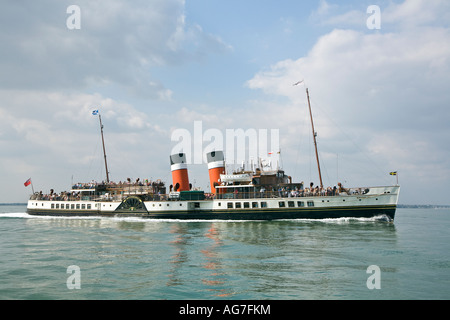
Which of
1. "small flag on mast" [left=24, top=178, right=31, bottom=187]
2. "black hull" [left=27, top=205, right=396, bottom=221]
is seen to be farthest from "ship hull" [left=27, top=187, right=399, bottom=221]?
"small flag on mast" [left=24, top=178, right=31, bottom=187]

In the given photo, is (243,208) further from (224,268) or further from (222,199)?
(224,268)

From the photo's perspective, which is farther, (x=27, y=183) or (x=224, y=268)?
(x=27, y=183)

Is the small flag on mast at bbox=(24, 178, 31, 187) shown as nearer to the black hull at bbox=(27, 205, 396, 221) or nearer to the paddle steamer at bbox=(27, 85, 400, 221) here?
the paddle steamer at bbox=(27, 85, 400, 221)

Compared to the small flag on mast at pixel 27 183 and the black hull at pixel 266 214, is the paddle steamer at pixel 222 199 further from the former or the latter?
the small flag on mast at pixel 27 183

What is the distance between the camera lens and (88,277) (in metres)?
13.0

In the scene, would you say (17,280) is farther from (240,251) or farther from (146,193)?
(146,193)

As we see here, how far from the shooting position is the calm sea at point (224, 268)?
36.7ft

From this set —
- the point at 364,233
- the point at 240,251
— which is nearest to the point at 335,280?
the point at 240,251

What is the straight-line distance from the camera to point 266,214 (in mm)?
36438

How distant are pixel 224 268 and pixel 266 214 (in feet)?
74.3

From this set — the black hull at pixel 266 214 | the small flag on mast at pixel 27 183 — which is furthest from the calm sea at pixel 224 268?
the small flag on mast at pixel 27 183

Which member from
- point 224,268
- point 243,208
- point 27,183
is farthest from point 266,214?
point 27,183

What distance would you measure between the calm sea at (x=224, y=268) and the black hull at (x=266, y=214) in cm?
982
